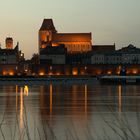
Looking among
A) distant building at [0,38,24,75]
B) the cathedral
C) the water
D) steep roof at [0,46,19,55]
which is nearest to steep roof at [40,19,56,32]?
the cathedral

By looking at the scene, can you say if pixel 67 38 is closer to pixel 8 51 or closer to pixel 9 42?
pixel 9 42

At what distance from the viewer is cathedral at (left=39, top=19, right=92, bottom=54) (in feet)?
607

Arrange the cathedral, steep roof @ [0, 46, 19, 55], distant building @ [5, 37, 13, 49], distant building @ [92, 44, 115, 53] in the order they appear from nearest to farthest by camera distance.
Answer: steep roof @ [0, 46, 19, 55] → distant building @ [5, 37, 13, 49] → distant building @ [92, 44, 115, 53] → the cathedral

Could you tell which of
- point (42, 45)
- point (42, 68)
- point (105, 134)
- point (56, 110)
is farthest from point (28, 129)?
point (42, 45)

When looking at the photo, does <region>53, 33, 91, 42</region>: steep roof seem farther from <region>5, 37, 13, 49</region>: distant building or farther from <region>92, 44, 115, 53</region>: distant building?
<region>5, 37, 13, 49</region>: distant building

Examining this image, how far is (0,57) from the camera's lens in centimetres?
15875

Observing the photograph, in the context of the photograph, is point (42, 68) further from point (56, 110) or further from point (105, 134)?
point (105, 134)

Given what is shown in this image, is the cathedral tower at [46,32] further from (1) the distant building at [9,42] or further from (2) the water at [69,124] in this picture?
(2) the water at [69,124]

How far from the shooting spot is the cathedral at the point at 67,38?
18500 centimetres

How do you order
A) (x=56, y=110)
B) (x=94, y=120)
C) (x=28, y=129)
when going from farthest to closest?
(x=56, y=110) → (x=94, y=120) → (x=28, y=129)

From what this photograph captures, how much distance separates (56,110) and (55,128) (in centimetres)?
738

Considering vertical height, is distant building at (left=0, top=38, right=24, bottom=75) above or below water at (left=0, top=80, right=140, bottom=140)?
above

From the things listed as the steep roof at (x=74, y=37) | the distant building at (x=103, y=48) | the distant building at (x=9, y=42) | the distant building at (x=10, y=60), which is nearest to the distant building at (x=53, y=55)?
the distant building at (x=10, y=60)

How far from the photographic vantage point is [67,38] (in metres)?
190
